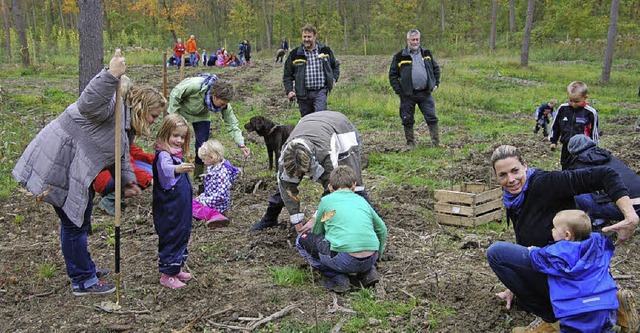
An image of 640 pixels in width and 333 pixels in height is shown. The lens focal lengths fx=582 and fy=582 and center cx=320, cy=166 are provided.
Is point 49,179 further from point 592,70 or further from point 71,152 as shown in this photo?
point 592,70

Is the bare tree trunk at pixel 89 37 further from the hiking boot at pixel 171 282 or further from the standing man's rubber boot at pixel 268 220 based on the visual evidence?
the hiking boot at pixel 171 282

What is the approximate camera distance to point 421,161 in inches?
381

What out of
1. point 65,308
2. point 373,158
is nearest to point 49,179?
point 65,308

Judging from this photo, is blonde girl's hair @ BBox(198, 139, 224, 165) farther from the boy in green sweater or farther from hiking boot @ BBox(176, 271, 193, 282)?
the boy in green sweater

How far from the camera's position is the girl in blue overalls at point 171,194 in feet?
14.4

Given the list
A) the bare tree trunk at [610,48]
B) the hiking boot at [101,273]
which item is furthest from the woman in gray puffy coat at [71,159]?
the bare tree trunk at [610,48]

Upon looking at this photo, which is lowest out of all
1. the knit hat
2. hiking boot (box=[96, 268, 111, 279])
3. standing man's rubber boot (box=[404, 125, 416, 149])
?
hiking boot (box=[96, 268, 111, 279])

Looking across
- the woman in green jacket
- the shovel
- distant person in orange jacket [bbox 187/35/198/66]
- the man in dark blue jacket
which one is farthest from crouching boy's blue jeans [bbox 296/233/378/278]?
distant person in orange jacket [bbox 187/35/198/66]

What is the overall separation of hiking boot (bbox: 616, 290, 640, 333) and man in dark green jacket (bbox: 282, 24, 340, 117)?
19.1ft

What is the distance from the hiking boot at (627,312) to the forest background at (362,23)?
1312 inches

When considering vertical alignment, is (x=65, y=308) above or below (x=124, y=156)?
below

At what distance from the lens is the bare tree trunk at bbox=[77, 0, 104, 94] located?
754cm

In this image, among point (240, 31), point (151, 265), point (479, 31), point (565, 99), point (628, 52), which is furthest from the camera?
point (479, 31)

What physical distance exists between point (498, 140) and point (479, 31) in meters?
40.4
